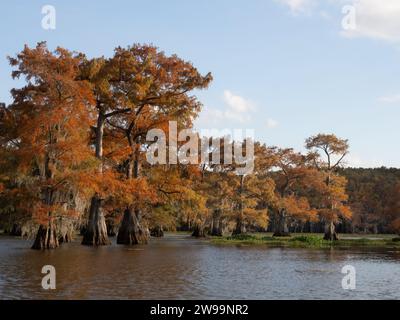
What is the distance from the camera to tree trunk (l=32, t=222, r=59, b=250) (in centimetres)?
3397

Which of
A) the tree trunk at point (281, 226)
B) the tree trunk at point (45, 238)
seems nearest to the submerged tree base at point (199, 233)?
the tree trunk at point (281, 226)

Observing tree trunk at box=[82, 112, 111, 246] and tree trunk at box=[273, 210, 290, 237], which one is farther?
tree trunk at box=[273, 210, 290, 237]

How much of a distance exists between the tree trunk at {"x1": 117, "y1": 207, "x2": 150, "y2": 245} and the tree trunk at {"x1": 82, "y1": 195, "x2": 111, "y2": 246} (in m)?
2.83

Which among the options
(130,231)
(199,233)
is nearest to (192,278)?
(130,231)

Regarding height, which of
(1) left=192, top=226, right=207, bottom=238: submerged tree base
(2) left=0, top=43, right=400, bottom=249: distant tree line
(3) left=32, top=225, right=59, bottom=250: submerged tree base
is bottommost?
(1) left=192, top=226, right=207, bottom=238: submerged tree base

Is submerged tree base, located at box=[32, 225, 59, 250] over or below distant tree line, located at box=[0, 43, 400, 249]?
below

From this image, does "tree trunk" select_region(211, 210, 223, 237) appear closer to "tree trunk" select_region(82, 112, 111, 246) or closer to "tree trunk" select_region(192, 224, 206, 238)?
"tree trunk" select_region(192, 224, 206, 238)

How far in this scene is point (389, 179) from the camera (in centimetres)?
10819

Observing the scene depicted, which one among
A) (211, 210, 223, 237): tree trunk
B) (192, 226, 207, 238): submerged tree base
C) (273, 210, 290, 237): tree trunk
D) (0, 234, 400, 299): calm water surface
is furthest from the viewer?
(273, 210, 290, 237): tree trunk

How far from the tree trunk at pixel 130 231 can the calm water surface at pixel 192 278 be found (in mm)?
14979

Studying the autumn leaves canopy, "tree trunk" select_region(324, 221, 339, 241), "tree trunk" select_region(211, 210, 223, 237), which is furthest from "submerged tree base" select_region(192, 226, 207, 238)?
"tree trunk" select_region(324, 221, 339, 241)

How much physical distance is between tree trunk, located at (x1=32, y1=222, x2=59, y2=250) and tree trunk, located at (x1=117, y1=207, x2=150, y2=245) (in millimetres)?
10060

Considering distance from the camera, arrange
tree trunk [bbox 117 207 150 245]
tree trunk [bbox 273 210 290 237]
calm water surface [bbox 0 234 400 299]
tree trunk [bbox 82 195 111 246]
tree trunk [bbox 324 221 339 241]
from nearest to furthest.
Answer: calm water surface [bbox 0 234 400 299]
tree trunk [bbox 82 195 111 246]
tree trunk [bbox 117 207 150 245]
tree trunk [bbox 324 221 339 241]
tree trunk [bbox 273 210 290 237]
